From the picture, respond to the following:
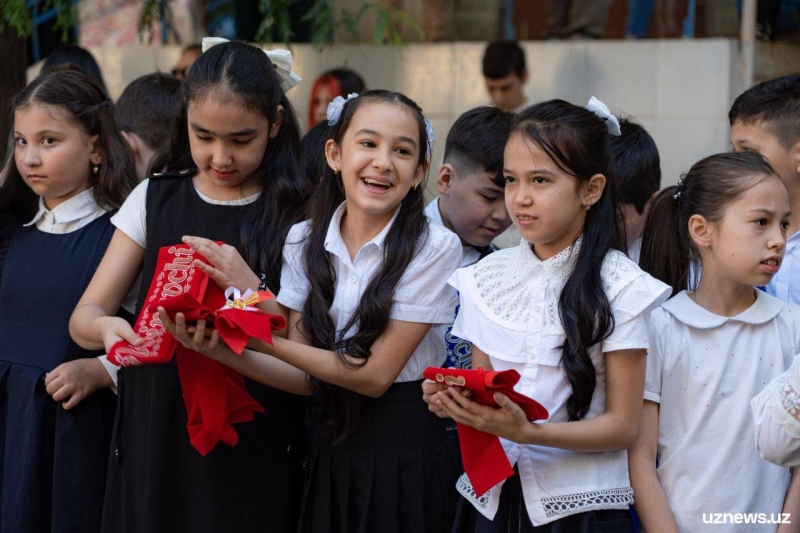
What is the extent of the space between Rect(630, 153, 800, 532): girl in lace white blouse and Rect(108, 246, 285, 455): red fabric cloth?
3.43ft

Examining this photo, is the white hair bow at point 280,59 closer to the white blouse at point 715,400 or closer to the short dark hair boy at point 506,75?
the white blouse at point 715,400

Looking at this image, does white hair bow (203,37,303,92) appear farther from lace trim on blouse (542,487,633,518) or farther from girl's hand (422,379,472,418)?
lace trim on blouse (542,487,633,518)

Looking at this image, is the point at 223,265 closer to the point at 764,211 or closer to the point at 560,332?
the point at 560,332

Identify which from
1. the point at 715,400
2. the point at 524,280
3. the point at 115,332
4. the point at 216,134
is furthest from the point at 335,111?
the point at 715,400

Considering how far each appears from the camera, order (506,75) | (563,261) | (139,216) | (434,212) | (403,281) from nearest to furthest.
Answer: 1. (563,261)
2. (403,281)
3. (139,216)
4. (434,212)
5. (506,75)

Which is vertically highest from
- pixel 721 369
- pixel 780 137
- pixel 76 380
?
pixel 780 137

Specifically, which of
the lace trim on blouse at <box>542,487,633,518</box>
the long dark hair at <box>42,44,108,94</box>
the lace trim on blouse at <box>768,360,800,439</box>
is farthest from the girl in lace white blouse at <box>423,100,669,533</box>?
Result: the long dark hair at <box>42,44,108,94</box>

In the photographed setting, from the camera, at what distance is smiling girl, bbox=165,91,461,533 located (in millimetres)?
2619

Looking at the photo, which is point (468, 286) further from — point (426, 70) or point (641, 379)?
point (426, 70)

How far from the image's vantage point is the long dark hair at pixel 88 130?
10.8 feet

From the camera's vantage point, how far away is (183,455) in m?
2.81

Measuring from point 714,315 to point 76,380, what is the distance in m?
1.94

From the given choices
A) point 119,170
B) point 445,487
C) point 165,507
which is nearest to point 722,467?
point 445,487

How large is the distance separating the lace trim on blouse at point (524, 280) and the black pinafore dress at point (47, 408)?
1.38 m
